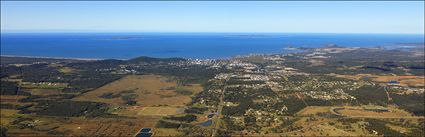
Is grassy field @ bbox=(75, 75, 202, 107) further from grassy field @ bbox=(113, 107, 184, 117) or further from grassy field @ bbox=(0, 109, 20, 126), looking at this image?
grassy field @ bbox=(0, 109, 20, 126)

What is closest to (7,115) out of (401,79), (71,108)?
(71,108)

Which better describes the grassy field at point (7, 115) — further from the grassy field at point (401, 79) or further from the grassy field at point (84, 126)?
the grassy field at point (401, 79)

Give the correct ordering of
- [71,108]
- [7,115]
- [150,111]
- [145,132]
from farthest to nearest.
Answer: [71,108] → [150,111] → [7,115] → [145,132]

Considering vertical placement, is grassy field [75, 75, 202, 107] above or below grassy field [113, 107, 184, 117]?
above

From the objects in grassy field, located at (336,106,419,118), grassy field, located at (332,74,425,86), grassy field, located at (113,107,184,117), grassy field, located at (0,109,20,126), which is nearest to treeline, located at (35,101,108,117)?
grassy field, located at (0,109,20,126)

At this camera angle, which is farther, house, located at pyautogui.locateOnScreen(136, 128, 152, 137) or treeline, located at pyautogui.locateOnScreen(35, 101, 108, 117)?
treeline, located at pyautogui.locateOnScreen(35, 101, 108, 117)

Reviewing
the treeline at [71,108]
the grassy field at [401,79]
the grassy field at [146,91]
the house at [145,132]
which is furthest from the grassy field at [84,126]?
the grassy field at [401,79]

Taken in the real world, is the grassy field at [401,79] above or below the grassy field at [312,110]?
above

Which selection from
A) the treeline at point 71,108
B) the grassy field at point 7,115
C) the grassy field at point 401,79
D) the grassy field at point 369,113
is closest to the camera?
the grassy field at point 7,115

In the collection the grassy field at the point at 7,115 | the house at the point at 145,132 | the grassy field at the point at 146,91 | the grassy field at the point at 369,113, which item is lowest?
the house at the point at 145,132

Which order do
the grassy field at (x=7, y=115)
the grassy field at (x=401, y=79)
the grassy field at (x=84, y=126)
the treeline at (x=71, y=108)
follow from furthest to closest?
the grassy field at (x=401, y=79), the treeline at (x=71, y=108), the grassy field at (x=7, y=115), the grassy field at (x=84, y=126)

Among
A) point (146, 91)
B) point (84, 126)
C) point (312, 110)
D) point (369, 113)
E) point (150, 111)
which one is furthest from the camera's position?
point (146, 91)

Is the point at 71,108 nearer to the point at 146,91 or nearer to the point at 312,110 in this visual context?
the point at 146,91
